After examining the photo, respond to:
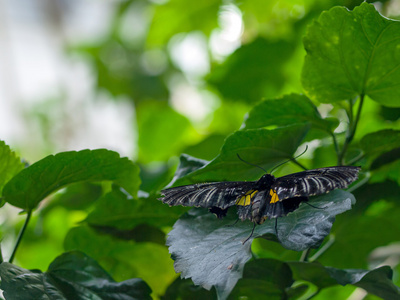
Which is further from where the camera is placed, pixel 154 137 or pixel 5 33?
pixel 5 33

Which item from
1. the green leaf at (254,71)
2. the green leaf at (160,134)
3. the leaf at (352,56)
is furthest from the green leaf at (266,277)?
the green leaf at (160,134)

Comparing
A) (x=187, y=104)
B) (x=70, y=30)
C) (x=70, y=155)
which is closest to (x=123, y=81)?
(x=187, y=104)

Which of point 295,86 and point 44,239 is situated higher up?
point 295,86

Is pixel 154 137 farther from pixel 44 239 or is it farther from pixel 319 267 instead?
pixel 319 267

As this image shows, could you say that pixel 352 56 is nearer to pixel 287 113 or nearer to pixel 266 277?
pixel 287 113

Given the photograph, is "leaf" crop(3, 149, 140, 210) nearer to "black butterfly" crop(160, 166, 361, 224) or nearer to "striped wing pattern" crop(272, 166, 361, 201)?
"black butterfly" crop(160, 166, 361, 224)
